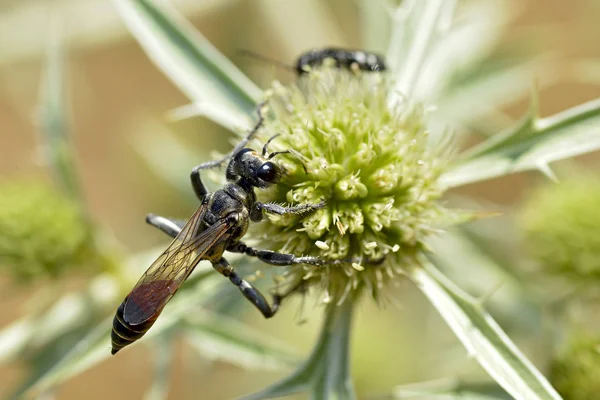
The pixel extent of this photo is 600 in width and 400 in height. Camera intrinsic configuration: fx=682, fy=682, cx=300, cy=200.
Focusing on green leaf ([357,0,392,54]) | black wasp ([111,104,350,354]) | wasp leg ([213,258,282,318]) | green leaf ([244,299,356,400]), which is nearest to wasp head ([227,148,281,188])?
black wasp ([111,104,350,354])

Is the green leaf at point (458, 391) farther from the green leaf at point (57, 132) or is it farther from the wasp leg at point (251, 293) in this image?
the green leaf at point (57, 132)

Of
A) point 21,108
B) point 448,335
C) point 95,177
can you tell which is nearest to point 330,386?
point 448,335

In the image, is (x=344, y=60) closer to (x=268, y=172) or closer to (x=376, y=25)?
(x=268, y=172)

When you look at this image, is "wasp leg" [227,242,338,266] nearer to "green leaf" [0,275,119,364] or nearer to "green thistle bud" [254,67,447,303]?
"green thistle bud" [254,67,447,303]

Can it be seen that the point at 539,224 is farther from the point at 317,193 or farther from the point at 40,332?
the point at 40,332

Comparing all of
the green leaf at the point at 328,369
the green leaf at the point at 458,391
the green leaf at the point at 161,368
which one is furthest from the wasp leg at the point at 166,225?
the green leaf at the point at 458,391

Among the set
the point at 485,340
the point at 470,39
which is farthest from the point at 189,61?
the point at 470,39
